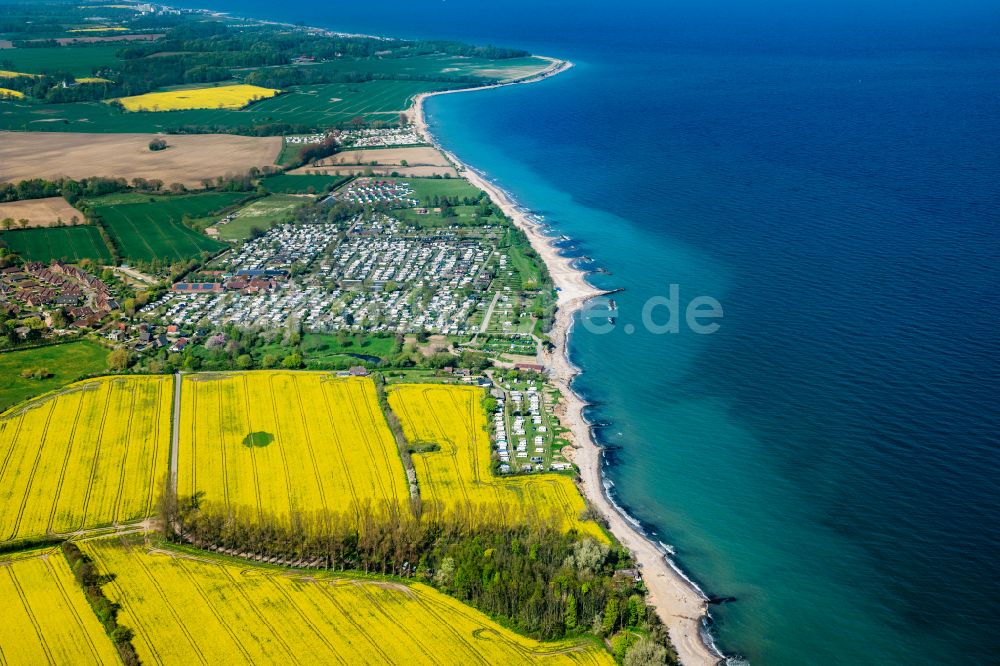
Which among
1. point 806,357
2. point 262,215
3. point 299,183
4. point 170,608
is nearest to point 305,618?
point 170,608

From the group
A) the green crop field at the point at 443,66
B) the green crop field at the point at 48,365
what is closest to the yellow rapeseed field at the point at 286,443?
the green crop field at the point at 48,365

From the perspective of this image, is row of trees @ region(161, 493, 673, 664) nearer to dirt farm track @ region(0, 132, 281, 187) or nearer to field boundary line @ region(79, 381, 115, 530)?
Answer: field boundary line @ region(79, 381, 115, 530)

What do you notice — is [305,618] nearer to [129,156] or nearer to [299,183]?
[299,183]

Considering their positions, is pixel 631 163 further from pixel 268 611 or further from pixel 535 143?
pixel 268 611

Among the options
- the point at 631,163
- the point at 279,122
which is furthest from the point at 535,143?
the point at 279,122

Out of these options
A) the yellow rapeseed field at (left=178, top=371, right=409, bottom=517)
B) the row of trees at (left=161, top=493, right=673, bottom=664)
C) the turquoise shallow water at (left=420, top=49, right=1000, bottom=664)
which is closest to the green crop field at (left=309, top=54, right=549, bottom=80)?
the turquoise shallow water at (left=420, top=49, right=1000, bottom=664)

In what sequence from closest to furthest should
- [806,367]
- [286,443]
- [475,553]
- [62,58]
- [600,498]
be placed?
[475,553], [600,498], [286,443], [806,367], [62,58]

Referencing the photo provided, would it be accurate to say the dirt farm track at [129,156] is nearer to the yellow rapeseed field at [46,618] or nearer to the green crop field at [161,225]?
the green crop field at [161,225]
